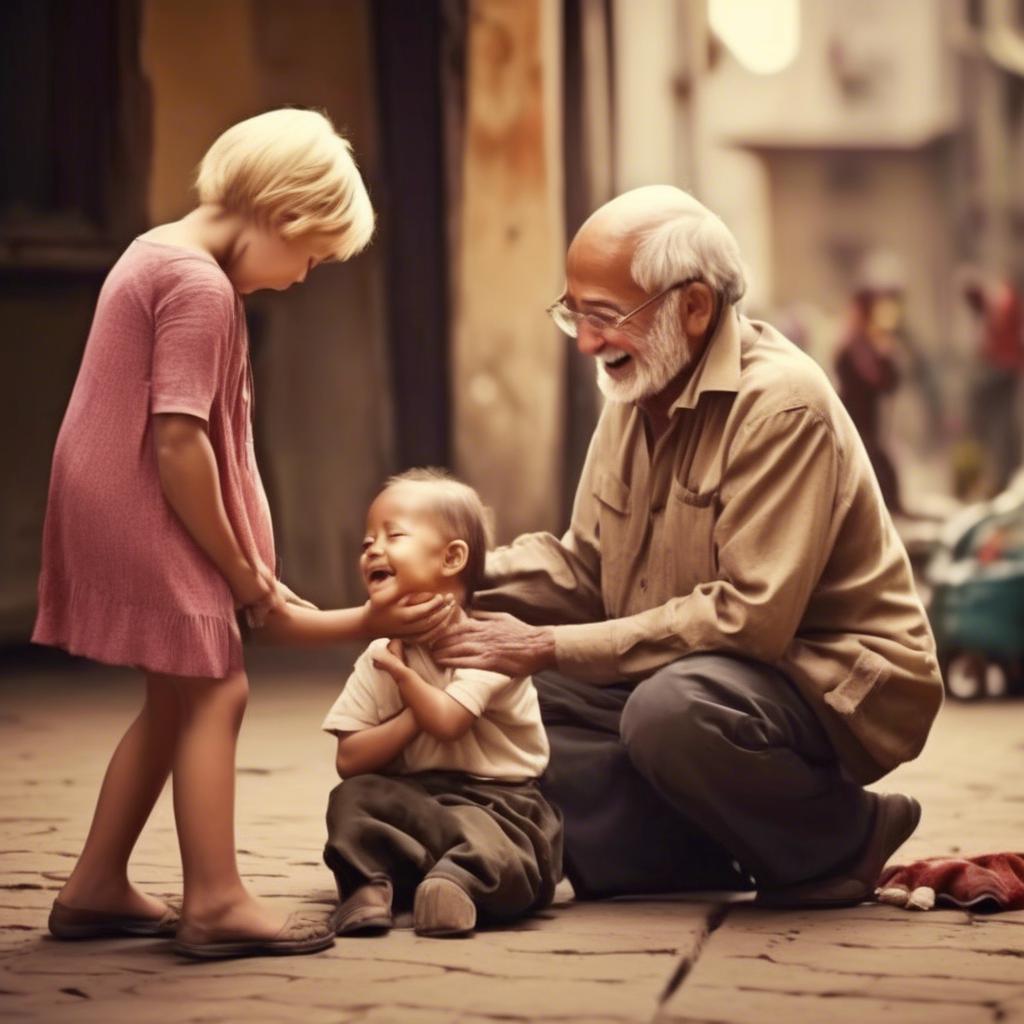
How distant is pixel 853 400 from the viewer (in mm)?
11336

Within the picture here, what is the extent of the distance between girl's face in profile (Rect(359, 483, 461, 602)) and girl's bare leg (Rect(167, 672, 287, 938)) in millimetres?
442

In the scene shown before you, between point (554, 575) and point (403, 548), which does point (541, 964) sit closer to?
point (403, 548)

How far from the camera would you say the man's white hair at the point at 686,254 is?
4.75m

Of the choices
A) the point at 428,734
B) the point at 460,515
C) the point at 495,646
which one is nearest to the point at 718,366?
the point at 460,515

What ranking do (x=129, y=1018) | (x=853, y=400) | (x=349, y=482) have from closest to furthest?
(x=129, y=1018), (x=349, y=482), (x=853, y=400)

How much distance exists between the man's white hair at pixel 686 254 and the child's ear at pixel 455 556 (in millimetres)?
650

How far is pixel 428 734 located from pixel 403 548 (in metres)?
0.36

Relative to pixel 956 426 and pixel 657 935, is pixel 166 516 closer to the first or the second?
pixel 657 935

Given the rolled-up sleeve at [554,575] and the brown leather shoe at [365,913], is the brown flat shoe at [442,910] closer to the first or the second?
the brown leather shoe at [365,913]

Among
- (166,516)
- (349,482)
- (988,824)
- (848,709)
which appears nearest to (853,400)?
(349,482)

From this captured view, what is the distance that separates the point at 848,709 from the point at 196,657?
4.25 ft

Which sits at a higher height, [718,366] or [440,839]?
[718,366]

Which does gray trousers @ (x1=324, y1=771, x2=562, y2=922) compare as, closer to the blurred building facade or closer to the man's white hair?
the man's white hair

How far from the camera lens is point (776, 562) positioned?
4.57 metres
